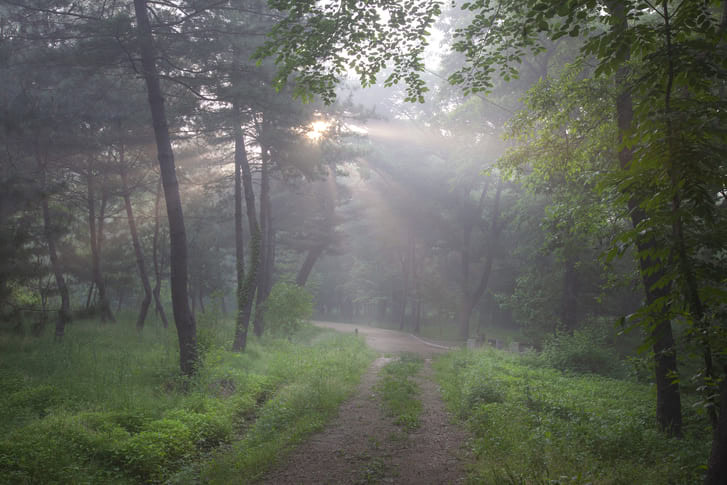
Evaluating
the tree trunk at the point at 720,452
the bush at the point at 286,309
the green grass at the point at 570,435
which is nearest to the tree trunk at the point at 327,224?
the bush at the point at 286,309

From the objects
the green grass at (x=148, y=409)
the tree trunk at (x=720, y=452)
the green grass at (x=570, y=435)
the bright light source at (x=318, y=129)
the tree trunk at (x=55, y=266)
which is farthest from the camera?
the bright light source at (x=318, y=129)

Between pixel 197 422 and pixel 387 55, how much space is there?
A: 266 inches

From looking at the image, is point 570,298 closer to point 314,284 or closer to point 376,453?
point 314,284

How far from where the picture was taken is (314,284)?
22.3m

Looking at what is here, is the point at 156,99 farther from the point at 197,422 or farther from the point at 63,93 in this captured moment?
the point at 197,422

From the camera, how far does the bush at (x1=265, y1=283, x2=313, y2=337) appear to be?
64.3 feet

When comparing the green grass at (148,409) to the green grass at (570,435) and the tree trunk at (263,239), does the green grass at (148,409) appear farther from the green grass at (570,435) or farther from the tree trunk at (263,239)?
the tree trunk at (263,239)

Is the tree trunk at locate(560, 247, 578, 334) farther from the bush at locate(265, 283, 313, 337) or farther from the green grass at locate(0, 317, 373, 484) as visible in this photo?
the bush at locate(265, 283, 313, 337)

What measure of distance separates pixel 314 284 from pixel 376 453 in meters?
15.9

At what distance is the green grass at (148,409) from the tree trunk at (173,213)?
2.10 feet

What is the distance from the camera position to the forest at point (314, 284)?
12.7 feet

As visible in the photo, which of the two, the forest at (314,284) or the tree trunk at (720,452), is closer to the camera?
the tree trunk at (720,452)

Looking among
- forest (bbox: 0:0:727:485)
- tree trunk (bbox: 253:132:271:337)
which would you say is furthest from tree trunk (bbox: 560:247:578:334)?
tree trunk (bbox: 253:132:271:337)

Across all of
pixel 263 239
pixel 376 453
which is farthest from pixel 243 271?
pixel 376 453
